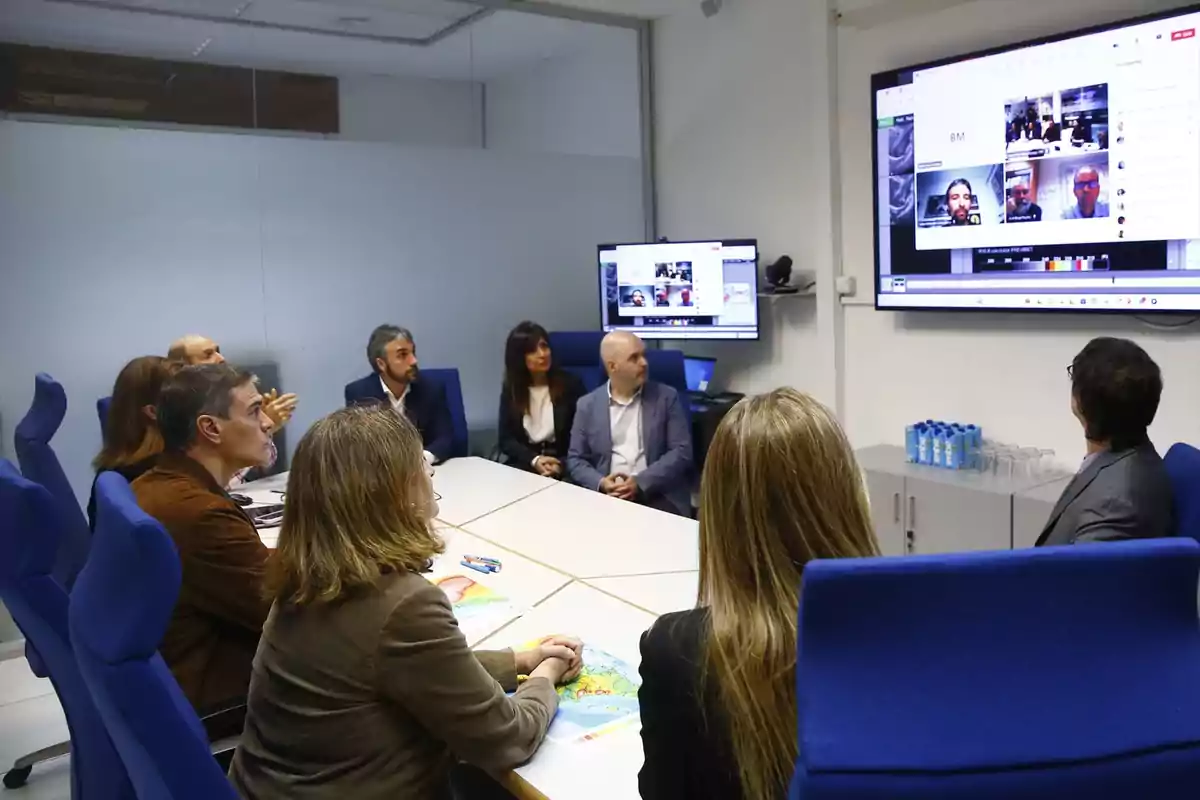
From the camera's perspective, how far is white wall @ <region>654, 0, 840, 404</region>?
4.57 meters

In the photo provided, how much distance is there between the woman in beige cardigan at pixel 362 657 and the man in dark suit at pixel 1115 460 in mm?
1396

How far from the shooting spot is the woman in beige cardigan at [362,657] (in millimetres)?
1400

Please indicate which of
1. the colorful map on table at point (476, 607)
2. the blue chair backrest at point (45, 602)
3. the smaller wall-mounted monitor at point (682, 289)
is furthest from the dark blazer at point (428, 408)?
the blue chair backrest at point (45, 602)

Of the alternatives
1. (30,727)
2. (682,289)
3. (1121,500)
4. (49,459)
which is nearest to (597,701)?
(1121,500)

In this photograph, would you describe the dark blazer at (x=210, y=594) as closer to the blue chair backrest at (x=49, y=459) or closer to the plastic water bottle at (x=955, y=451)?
the blue chair backrest at (x=49, y=459)

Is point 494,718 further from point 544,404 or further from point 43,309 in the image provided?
point 43,309

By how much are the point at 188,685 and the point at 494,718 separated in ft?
2.64

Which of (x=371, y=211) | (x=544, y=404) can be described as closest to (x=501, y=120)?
(x=371, y=211)

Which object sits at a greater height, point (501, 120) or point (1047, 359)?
point (501, 120)

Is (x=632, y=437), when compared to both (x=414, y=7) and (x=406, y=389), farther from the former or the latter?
(x=414, y=7)

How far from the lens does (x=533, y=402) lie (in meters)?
4.37

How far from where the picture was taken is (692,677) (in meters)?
1.13

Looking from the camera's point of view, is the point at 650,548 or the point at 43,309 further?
the point at 43,309

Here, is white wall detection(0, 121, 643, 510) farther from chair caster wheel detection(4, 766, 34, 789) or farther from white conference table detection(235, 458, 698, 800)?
chair caster wheel detection(4, 766, 34, 789)
